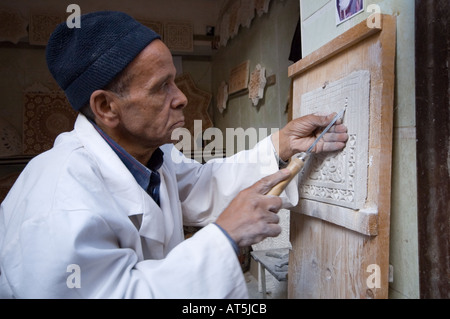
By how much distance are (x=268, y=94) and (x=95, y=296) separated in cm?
279

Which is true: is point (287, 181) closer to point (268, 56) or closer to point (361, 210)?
point (361, 210)

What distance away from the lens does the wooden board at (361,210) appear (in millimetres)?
790

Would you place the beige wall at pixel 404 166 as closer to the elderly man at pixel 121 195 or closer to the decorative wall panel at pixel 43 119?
the elderly man at pixel 121 195

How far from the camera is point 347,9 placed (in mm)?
998

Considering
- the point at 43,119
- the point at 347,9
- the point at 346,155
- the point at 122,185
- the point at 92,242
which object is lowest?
the point at 92,242

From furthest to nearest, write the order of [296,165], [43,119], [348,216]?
[43,119] < [296,165] < [348,216]

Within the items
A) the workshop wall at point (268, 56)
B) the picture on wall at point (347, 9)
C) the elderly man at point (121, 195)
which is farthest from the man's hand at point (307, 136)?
the workshop wall at point (268, 56)

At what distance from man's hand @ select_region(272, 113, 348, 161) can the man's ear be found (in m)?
0.62

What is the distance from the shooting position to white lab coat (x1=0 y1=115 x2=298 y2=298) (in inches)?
28.0

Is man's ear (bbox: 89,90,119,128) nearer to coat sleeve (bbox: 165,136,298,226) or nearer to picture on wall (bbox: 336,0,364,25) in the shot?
coat sleeve (bbox: 165,136,298,226)

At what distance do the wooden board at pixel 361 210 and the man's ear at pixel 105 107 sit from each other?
0.71 metres

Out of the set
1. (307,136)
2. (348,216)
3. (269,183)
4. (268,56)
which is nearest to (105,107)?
(269,183)

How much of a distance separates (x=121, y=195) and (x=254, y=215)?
42cm

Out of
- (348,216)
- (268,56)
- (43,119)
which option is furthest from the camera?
(43,119)
